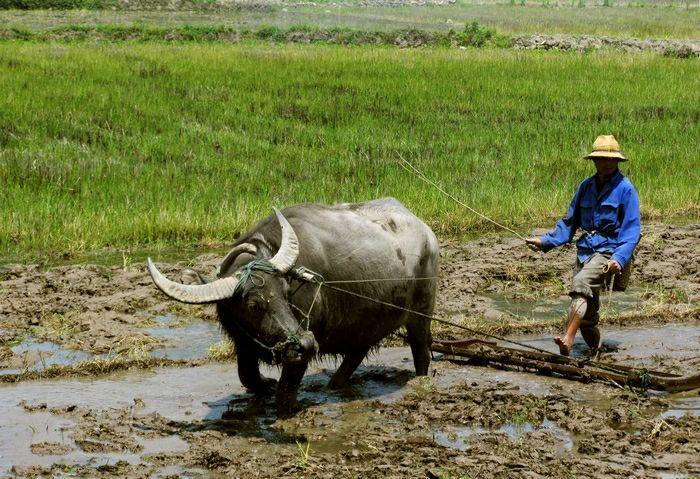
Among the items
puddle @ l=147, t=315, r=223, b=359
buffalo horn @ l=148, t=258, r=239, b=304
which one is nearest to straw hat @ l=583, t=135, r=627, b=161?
buffalo horn @ l=148, t=258, r=239, b=304

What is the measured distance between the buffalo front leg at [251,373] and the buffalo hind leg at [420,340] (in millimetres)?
927

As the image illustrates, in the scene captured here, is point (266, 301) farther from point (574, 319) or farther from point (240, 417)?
point (574, 319)

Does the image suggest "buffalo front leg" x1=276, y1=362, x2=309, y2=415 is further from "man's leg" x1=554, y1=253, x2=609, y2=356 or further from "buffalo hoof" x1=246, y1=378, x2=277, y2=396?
"man's leg" x1=554, y1=253, x2=609, y2=356

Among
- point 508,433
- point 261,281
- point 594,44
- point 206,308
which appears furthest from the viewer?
point 594,44

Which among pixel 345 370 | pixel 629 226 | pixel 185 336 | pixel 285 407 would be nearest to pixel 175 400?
pixel 285 407

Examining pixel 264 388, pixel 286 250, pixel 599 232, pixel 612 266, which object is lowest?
pixel 264 388

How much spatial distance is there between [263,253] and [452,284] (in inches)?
126

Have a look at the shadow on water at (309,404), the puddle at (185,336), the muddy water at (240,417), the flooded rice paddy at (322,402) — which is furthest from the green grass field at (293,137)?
the shadow on water at (309,404)

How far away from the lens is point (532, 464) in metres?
4.63

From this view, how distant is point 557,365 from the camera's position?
5.99 meters

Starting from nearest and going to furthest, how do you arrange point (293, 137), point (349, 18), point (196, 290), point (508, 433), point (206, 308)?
point (196, 290)
point (508, 433)
point (206, 308)
point (293, 137)
point (349, 18)

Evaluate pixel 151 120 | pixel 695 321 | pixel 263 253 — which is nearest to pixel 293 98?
pixel 151 120

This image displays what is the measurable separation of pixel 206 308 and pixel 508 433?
115 inches

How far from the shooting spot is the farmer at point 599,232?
20.0ft
